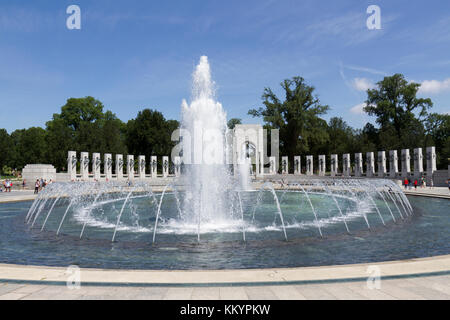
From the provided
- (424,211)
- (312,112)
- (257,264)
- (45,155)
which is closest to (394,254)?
(257,264)

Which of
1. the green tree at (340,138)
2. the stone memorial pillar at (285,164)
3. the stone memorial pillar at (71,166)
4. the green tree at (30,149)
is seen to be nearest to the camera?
the stone memorial pillar at (71,166)

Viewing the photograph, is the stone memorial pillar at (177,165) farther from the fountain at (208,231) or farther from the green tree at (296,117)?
the fountain at (208,231)

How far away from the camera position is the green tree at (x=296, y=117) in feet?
222

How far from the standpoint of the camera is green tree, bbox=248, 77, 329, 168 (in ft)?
222

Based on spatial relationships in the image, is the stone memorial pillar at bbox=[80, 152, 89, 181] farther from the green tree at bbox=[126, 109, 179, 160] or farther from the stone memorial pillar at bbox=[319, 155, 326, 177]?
the stone memorial pillar at bbox=[319, 155, 326, 177]

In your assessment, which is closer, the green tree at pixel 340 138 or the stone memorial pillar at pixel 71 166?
the stone memorial pillar at pixel 71 166

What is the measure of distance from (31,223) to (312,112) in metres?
59.7

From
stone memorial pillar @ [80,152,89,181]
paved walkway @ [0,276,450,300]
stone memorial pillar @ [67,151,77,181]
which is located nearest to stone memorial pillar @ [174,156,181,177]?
stone memorial pillar @ [80,152,89,181]

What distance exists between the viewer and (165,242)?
11344mm

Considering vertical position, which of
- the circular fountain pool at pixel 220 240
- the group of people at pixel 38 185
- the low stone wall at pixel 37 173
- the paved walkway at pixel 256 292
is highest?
the low stone wall at pixel 37 173

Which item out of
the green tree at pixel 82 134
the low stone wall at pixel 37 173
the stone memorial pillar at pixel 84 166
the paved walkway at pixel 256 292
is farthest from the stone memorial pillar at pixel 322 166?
the paved walkway at pixel 256 292

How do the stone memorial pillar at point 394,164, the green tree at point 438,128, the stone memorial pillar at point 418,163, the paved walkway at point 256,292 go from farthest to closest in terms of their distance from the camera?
the green tree at point 438,128, the stone memorial pillar at point 394,164, the stone memorial pillar at point 418,163, the paved walkway at point 256,292
